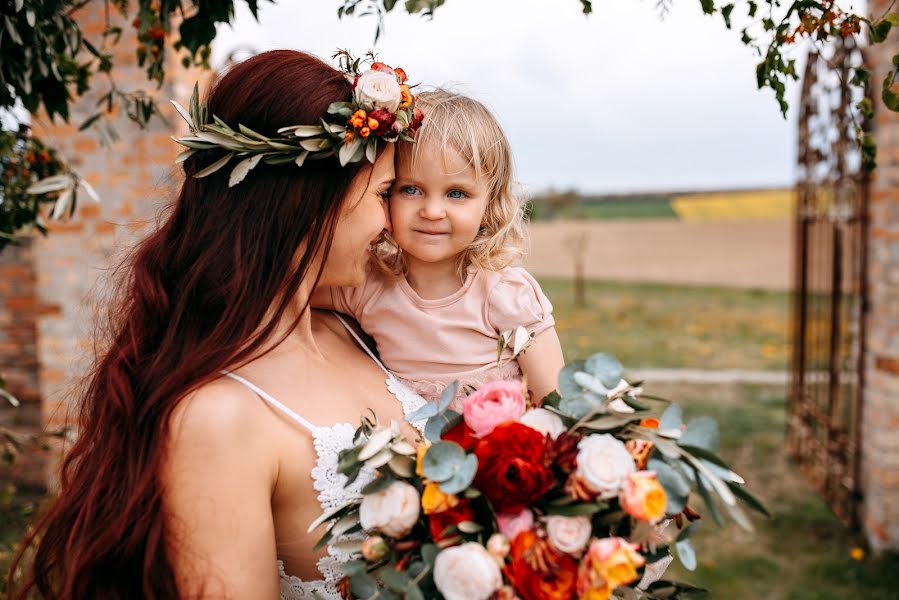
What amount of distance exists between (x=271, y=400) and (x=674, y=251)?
21833 millimetres

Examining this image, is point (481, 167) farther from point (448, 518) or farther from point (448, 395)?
point (448, 518)

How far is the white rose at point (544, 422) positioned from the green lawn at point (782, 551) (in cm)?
318

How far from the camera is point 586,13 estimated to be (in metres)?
1.73

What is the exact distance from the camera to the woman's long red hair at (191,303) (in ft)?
5.23

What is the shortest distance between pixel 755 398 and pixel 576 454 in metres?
7.78

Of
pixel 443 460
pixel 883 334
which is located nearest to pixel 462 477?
pixel 443 460

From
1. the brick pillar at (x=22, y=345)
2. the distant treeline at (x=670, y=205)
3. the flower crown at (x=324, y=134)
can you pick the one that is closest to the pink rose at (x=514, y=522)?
the flower crown at (x=324, y=134)

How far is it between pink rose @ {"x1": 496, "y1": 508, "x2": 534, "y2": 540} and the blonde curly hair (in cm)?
111

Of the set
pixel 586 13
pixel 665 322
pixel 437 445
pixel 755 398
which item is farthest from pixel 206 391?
pixel 665 322

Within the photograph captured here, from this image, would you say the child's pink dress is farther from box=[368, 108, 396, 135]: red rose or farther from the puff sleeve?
box=[368, 108, 396, 135]: red rose

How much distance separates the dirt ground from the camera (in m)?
19.5

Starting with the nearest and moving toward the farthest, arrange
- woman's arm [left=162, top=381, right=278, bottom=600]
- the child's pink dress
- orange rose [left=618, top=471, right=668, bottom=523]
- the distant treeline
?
orange rose [left=618, top=471, right=668, bottom=523]
woman's arm [left=162, top=381, right=278, bottom=600]
the child's pink dress
the distant treeline

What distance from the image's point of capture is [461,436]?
1.46m

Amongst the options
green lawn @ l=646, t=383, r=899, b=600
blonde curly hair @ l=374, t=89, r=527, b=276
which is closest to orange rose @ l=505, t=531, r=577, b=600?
blonde curly hair @ l=374, t=89, r=527, b=276
